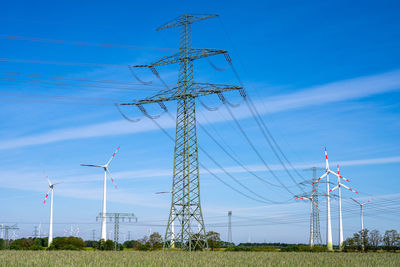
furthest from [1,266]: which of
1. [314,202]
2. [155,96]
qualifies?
[314,202]

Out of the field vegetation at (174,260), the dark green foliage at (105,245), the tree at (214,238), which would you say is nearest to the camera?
the field vegetation at (174,260)

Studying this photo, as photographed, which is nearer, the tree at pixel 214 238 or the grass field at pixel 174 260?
the grass field at pixel 174 260

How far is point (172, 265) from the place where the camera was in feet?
111

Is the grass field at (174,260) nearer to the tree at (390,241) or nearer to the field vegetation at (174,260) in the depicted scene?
the field vegetation at (174,260)

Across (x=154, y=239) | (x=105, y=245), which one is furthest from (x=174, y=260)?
(x=154, y=239)

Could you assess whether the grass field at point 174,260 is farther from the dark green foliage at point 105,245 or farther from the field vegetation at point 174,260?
the dark green foliage at point 105,245

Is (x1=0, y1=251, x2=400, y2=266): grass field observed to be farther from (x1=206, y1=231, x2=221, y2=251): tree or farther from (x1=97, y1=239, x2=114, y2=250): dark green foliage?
(x1=206, y1=231, x2=221, y2=251): tree

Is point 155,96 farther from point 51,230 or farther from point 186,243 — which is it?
point 51,230

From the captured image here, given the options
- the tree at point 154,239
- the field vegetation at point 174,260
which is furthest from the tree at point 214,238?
the field vegetation at point 174,260

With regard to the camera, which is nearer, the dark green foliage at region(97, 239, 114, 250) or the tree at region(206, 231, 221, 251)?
the dark green foliage at region(97, 239, 114, 250)

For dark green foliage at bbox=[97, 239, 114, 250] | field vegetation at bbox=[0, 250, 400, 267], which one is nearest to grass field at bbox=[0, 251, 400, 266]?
field vegetation at bbox=[0, 250, 400, 267]

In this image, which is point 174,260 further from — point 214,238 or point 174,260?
point 214,238

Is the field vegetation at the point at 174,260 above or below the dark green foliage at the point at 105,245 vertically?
above

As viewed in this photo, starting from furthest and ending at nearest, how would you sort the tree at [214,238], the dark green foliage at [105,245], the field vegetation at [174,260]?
the tree at [214,238] < the dark green foliage at [105,245] < the field vegetation at [174,260]
